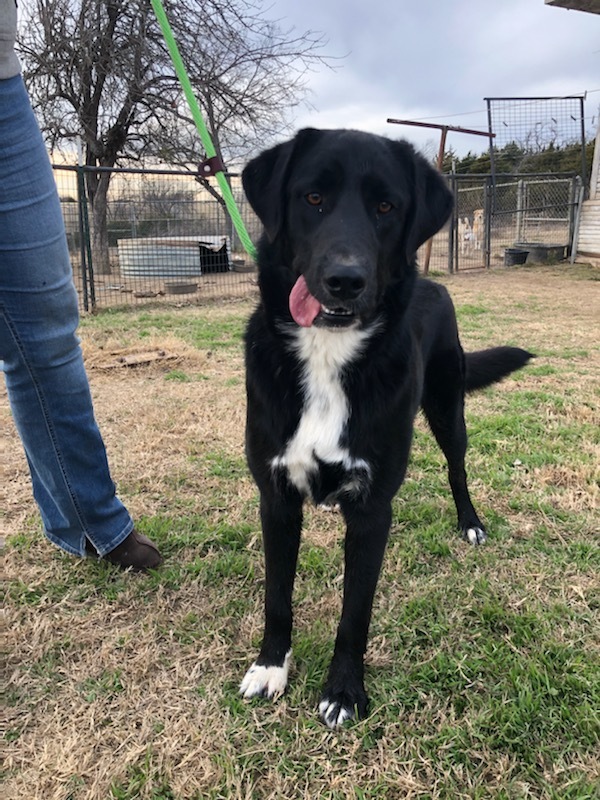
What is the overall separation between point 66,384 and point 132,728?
1019 mm

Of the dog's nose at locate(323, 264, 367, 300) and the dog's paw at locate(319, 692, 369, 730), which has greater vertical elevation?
the dog's nose at locate(323, 264, 367, 300)

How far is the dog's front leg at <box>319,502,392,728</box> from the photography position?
1614 mm

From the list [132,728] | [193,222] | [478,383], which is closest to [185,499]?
[132,728]

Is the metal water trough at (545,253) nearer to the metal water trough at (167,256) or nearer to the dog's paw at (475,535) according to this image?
the metal water trough at (167,256)

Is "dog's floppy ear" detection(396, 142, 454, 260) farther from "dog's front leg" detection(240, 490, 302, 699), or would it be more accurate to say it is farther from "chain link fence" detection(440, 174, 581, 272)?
"chain link fence" detection(440, 174, 581, 272)

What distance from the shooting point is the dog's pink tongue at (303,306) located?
159cm

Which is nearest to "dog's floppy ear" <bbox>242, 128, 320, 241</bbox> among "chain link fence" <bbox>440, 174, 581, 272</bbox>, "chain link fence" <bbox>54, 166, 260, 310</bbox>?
"chain link fence" <bbox>54, 166, 260, 310</bbox>

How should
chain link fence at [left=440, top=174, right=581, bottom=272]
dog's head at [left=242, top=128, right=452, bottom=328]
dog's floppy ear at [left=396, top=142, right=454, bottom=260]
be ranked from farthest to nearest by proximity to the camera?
chain link fence at [left=440, top=174, right=581, bottom=272] < dog's floppy ear at [left=396, top=142, right=454, bottom=260] < dog's head at [left=242, top=128, right=452, bottom=328]

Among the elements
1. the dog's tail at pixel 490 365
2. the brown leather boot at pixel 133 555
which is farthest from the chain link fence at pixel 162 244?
the brown leather boot at pixel 133 555

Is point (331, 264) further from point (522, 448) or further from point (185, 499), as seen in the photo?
point (522, 448)

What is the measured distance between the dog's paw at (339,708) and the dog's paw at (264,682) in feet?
0.43

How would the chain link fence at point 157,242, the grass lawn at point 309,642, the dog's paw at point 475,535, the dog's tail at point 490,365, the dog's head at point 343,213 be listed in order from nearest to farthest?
the grass lawn at point 309,642, the dog's head at point 343,213, the dog's paw at point 475,535, the dog's tail at point 490,365, the chain link fence at point 157,242

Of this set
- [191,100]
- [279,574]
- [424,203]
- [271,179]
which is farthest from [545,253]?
[279,574]

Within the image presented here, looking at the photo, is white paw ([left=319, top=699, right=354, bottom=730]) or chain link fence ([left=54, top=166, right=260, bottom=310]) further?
chain link fence ([left=54, top=166, right=260, bottom=310])
